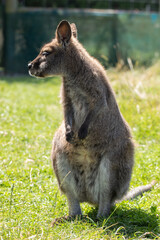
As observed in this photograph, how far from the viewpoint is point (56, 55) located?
427cm

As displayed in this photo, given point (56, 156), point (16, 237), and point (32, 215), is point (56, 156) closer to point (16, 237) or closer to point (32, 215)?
point (32, 215)

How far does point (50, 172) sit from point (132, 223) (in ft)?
5.35

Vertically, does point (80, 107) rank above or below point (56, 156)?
above

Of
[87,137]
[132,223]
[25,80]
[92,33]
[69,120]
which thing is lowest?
[25,80]

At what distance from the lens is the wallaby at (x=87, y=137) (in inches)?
159

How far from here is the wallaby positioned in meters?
4.04

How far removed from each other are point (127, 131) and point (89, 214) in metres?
0.94

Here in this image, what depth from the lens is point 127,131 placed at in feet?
14.1

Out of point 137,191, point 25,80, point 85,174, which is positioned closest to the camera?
point 85,174

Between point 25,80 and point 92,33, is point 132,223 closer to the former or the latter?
point 25,80

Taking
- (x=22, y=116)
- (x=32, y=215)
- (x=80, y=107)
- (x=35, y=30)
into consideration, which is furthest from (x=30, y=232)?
(x=35, y=30)

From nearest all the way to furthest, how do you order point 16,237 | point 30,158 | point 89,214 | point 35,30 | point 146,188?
point 16,237, point 89,214, point 146,188, point 30,158, point 35,30

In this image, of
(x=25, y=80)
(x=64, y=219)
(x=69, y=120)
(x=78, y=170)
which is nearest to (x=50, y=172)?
(x=78, y=170)

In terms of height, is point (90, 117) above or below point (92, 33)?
above
